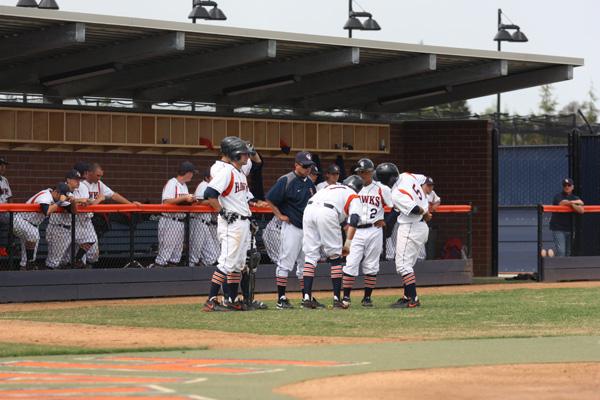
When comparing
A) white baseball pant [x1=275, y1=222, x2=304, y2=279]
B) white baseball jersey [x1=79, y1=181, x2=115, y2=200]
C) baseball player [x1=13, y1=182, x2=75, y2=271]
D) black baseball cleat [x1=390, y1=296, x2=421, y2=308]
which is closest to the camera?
black baseball cleat [x1=390, y1=296, x2=421, y2=308]

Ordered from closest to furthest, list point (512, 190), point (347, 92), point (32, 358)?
1. point (32, 358)
2. point (347, 92)
3. point (512, 190)

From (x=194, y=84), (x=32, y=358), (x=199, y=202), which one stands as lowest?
(x=32, y=358)

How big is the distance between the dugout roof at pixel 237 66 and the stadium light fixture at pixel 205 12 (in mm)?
894

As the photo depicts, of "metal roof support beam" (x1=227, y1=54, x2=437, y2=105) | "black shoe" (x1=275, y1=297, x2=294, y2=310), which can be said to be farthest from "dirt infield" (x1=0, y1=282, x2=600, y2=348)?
"metal roof support beam" (x1=227, y1=54, x2=437, y2=105)

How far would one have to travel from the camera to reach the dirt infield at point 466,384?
8703 millimetres

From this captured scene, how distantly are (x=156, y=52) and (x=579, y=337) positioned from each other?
374 inches

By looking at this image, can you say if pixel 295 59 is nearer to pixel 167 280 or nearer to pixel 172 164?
pixel 172 164

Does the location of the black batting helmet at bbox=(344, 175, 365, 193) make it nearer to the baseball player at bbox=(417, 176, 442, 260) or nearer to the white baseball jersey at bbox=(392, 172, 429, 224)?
the white baseball jersey at bbox=(392, 172, 429, 224)

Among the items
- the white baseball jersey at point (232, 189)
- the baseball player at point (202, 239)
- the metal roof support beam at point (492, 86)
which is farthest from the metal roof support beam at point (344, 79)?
the white baseball jersey at point (232, 189)

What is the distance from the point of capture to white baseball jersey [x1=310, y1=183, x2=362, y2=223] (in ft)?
54.2

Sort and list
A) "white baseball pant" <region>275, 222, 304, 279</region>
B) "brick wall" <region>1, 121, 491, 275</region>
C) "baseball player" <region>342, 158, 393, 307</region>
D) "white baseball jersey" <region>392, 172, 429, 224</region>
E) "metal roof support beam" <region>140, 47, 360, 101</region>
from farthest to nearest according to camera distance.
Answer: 1. "brick wall" <region>1, 121, 491, 275</region>
2. "metal roof support beam" <region>140, 47, 360, 101</region>
3. "white baseball pant" <region>275, 222, 304, 279</region>
4. "baseball player" <region>342, 158, 393, 307</region>
5. "white baseball jersey" <region>392, 172, 429, 224</region>

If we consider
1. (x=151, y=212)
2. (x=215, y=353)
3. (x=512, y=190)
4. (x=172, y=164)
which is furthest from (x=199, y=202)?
(x=512, y=190)

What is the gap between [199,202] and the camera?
19797 millimetres

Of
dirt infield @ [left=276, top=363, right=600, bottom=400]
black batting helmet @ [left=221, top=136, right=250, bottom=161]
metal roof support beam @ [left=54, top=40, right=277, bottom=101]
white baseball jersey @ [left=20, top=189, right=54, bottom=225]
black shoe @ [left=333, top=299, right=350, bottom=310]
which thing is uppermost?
metal roof support beam @ [left=54, top=40, right=277, bottom=101]
